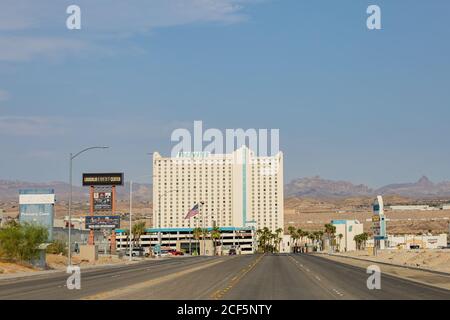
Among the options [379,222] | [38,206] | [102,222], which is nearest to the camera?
[38,206]

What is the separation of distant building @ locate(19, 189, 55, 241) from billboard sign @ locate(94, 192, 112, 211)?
24863 millimetres

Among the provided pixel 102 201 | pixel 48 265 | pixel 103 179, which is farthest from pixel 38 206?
pixel 103 179

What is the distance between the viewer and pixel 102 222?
112625mm

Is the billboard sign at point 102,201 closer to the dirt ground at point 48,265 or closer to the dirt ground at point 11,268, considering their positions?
the dirt ground at point 48,265

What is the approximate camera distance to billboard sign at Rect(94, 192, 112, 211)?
381 ft

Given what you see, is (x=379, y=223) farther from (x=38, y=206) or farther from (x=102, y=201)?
(x=38, y=206)

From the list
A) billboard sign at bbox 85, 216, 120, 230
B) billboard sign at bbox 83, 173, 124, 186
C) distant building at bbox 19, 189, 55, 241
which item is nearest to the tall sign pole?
billboard sign at bbox 83, 173, 124, 186

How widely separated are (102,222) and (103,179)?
9856mm

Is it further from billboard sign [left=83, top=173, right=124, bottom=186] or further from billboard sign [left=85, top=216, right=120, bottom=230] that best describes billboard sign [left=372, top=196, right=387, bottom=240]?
billboard sign [left=85, top=216, right=120, bottom=230]
